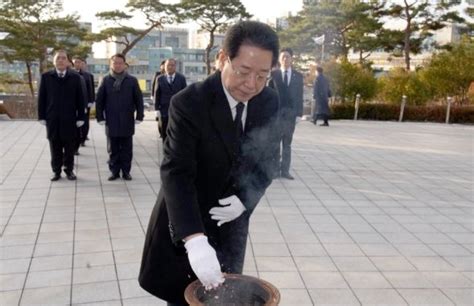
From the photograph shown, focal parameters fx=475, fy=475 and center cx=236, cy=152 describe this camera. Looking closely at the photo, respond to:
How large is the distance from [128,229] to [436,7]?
20878 mm

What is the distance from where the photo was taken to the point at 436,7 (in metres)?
21.1

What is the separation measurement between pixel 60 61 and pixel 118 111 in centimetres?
90

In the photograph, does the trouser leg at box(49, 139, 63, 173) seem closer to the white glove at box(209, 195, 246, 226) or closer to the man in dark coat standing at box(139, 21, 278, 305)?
the man in dark coat standing at box(139, 21, 278, 305)

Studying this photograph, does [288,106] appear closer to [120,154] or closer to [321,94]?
[120,154]

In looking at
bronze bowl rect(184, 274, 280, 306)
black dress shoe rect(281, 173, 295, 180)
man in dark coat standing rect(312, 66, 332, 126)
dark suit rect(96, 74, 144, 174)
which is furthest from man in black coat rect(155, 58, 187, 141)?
bronze bowl rect(184, 274, 280, 306)

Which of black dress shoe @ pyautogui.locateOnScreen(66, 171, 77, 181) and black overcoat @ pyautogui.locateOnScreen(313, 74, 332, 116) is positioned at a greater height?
black overcoat @ pyautogui.locateOnScreen(313, 74, 332, 116)

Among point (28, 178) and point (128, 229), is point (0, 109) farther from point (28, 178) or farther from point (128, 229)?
point (128, 229)

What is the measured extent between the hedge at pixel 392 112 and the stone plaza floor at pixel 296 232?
317 inches

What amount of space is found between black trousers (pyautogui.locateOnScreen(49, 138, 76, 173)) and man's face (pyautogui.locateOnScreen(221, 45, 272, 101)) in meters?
4.74

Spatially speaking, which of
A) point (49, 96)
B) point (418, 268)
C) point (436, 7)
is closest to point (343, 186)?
point (418, 268)

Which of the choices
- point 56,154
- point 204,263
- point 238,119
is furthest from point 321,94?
point 204,263

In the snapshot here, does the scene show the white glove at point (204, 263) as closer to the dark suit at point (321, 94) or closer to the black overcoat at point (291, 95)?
the black overcoat at point (291, 95)

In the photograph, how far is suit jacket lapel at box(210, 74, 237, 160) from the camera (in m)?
1.59

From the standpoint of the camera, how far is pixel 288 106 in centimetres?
647
